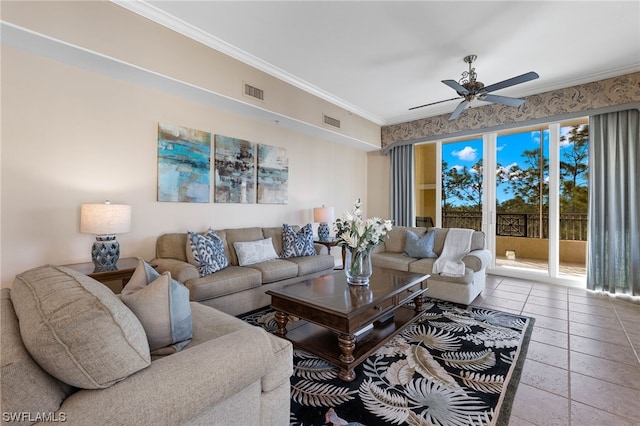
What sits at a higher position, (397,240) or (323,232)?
(323,232)

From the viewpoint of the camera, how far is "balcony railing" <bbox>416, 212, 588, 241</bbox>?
510 cm

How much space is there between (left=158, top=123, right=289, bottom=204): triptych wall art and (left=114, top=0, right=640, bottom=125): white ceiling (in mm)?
1085

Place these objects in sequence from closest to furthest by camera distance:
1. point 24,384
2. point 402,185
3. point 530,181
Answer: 1. point 24,384
2. point 530,181
3. point 402,185

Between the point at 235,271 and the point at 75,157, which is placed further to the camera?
the point at 235,271

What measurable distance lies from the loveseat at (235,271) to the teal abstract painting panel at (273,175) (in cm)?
60

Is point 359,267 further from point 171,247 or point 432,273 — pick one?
point 171,247

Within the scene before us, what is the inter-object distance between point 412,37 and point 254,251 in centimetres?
307

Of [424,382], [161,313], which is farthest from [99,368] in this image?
[424,382]

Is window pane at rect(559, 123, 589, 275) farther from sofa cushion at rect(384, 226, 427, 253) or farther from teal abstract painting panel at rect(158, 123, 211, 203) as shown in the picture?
teal abstract painting panel at rect(158, 123, 211, 203)

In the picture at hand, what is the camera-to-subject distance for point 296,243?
4.04m

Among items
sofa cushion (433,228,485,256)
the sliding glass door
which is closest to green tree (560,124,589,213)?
the sliding glass door

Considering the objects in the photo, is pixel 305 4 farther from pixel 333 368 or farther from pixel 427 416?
pixel 427 416

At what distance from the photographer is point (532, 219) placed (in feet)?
17.8

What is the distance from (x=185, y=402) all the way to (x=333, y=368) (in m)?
1.42
